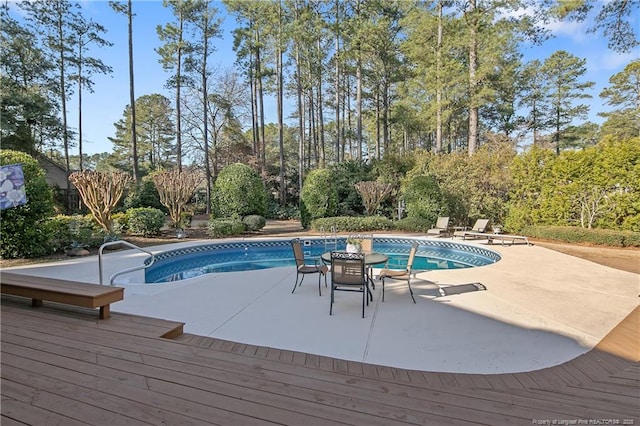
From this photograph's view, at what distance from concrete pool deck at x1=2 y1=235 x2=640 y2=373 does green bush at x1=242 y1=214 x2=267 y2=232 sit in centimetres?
605

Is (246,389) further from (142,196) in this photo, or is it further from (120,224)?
(142,196)

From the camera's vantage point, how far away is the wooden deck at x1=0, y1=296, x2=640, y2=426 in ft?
5.74

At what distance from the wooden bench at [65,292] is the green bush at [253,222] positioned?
346 inches

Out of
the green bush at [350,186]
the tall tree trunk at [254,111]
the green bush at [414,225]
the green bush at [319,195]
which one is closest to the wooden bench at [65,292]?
the green bush at [319,195]

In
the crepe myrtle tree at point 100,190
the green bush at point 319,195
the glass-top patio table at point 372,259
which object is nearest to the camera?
the glass-top patio table at point 372,259

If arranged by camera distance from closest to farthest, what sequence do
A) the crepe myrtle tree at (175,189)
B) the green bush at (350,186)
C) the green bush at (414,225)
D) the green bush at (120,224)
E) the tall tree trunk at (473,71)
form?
the green bush at (120,224)
the crepe myrtle tree at (175,189)
the green bush at (414,225)
the tall tree trunk at (473,71)
the green bush at (350,186)

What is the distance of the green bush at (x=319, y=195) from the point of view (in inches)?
525

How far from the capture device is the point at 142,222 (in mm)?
10742

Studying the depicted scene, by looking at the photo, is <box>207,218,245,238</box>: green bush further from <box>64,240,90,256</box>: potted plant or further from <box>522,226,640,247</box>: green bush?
<box>522,226,640,247</box>: green bush

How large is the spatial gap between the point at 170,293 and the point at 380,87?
72.6 feet

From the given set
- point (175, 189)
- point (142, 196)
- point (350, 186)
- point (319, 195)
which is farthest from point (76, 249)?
point (350, 186)

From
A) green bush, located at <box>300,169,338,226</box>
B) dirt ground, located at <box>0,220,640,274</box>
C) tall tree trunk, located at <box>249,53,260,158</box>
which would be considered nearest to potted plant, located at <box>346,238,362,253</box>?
dirt ground, located at <box>0,220,640,274</box>

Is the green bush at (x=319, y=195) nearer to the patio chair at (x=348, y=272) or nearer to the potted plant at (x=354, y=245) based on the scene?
the potted plant at (x=354, y=245)

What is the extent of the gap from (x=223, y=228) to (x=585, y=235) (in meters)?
11.2
